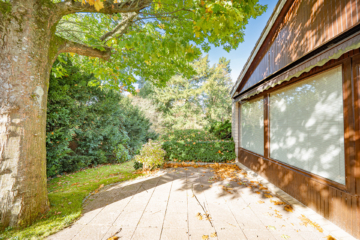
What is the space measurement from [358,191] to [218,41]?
5213 millimetres

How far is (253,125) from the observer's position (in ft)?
18.1

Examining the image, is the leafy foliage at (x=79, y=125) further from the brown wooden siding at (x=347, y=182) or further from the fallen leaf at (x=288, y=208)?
the brown wooden siding at (x=347, y=182)

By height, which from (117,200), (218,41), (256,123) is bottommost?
(117,200)

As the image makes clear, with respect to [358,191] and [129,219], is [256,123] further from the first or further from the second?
[129,219]

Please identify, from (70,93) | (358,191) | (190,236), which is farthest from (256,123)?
(70,93)

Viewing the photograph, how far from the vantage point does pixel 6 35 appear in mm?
2318

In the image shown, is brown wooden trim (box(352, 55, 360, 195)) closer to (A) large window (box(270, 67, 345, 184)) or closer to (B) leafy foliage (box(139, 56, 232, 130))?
(A) large window (box(270, 67, 345, 184))

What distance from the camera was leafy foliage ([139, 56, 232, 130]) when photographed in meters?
17.0

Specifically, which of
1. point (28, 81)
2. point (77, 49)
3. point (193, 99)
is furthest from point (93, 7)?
point (193, 99)

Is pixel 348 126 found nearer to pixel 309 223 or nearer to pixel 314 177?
pixel 314 177

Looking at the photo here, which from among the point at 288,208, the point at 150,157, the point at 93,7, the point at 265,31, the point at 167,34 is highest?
the point at 265,31

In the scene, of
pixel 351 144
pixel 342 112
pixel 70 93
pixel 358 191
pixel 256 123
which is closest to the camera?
pixel 358 191

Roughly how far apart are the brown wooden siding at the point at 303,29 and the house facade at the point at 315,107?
0.01 metres

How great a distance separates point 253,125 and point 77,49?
5.80m
